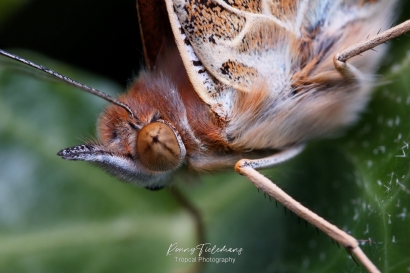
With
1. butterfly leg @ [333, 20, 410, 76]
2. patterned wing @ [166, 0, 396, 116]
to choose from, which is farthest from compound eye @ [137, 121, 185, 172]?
butterfly leg @ [333, 20, 410, 76]

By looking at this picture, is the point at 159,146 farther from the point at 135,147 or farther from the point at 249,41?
the point at 249,41

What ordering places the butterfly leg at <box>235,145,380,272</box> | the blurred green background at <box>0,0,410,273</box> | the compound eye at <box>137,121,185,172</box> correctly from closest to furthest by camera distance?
the butterfly leg at <box>235,145,380,272</box> < the compound eye at <box>137,121,185,172</box> < the blurred green background at <box>0,0,410,273</box>

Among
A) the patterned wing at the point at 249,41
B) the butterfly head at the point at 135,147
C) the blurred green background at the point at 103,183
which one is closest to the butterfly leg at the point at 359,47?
the patterned wing at the point at 249,41

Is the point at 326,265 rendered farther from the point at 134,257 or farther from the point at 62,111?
the point at 62,111

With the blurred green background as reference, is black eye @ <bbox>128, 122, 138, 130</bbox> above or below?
above

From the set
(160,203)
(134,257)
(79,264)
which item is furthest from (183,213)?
(79,264)

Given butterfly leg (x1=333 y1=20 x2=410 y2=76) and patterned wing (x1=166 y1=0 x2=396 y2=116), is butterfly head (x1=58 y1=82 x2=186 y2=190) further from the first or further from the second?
butterfly leg (x1=333 y1=20 x2=410 y2=76)

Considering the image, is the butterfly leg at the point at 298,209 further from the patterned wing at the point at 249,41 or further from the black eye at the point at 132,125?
the black eye at the point at 132,125
